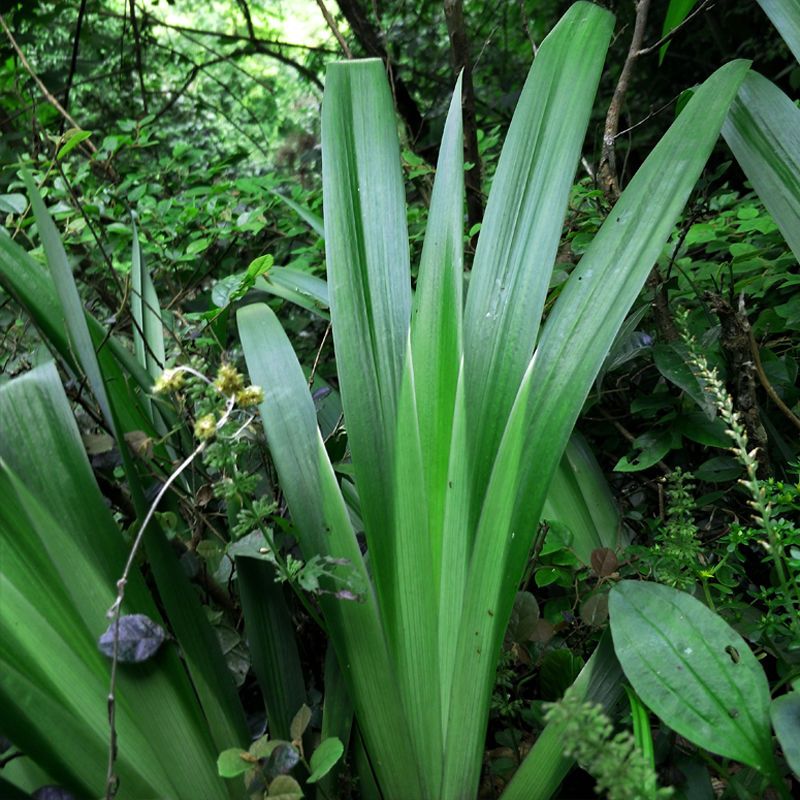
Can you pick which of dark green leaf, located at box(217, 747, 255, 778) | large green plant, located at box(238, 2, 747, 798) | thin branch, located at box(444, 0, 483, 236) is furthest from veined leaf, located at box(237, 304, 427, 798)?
thin branch, located at box(444, 0, 483, 236)

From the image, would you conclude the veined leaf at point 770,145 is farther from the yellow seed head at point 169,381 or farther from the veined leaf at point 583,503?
the yellow seed head at point 169,381

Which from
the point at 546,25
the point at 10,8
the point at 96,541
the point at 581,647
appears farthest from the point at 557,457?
the point at 546,25

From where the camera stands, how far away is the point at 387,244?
796 millimetres

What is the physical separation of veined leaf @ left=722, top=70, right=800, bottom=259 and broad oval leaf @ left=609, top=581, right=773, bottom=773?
0.48 meters

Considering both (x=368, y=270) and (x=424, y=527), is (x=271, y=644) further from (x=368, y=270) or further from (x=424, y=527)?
(x=368, y=270)

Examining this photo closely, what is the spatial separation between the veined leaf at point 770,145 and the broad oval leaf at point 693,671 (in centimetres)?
48

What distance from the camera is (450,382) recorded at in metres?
0.74

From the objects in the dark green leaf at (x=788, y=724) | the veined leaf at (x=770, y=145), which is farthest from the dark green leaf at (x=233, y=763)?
the veined leaf at (x=770, y=145)

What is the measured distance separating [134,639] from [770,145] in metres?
0.86

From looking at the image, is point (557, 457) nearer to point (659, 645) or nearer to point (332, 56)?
point (659, 645)

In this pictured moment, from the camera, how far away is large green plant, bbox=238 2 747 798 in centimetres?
67

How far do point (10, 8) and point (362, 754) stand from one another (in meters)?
2.40

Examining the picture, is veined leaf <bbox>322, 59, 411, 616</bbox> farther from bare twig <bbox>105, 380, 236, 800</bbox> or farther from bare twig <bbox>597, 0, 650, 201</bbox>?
bare twig <bbox>597, 0, 650, 201</bbox>

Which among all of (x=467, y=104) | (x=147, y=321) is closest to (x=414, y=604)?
(x=147, y=321)
